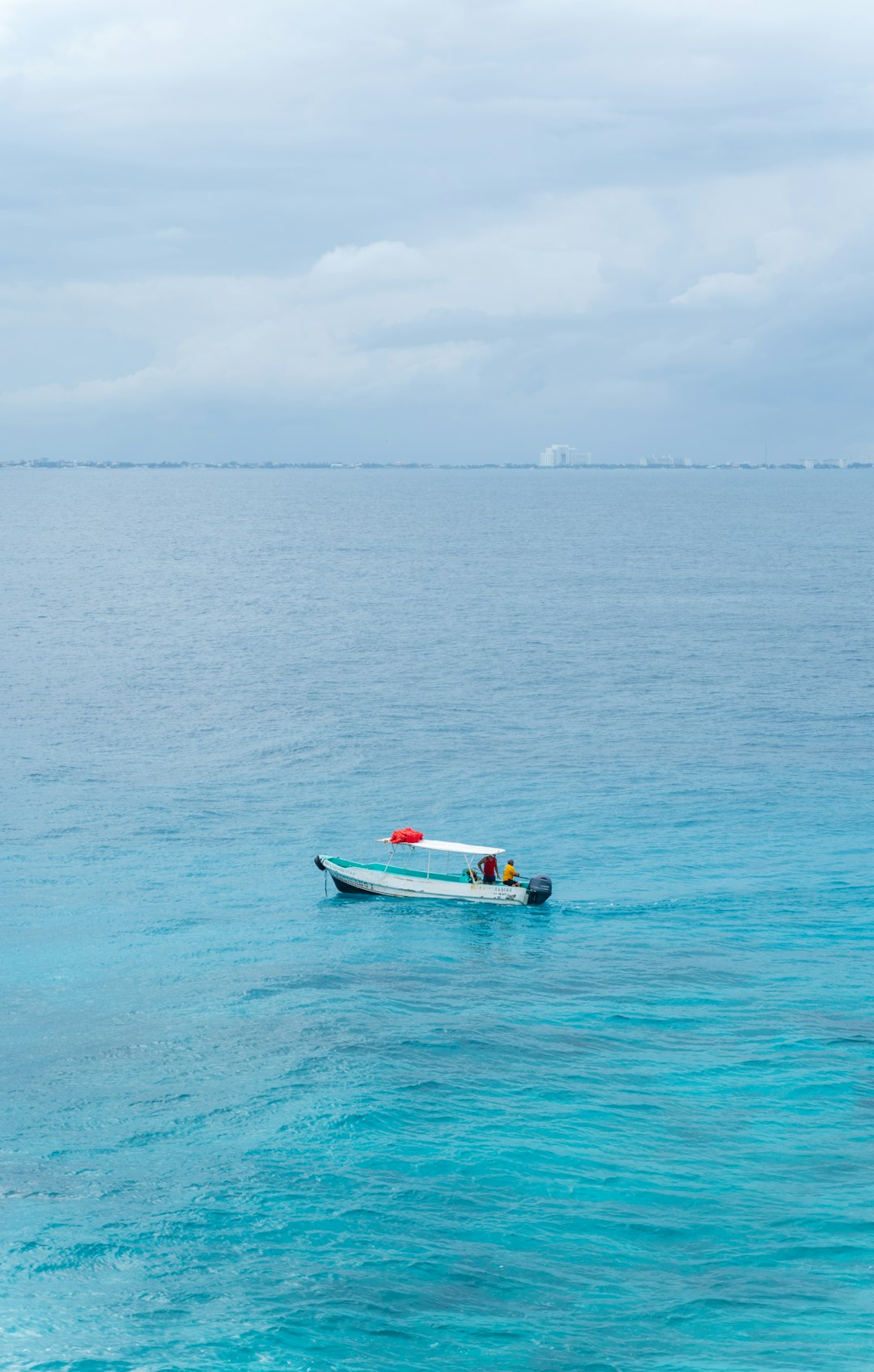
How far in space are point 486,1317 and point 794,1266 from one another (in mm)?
8907

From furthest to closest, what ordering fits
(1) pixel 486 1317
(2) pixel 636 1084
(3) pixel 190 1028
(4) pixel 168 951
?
(4) pixel 168 951, (3) pixel 190 1028, (2) pixel 636 1084, (1) pixel 486 1317

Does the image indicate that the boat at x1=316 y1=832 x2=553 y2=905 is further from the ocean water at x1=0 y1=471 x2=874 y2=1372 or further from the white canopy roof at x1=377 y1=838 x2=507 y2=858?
the ocean water at x1=0 y1=471 x2=874 y2=1372

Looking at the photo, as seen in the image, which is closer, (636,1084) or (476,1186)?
(476,1186)

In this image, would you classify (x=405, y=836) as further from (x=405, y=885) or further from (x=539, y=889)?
(x=539, y=889)

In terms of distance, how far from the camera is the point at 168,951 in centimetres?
5869

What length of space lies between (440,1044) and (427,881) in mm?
17984

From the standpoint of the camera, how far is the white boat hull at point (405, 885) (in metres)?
65.9

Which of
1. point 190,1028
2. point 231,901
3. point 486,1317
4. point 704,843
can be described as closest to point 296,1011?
point 190,1028

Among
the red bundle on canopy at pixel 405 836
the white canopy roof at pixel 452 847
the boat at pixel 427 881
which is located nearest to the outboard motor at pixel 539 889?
the boat at pixel 427 881

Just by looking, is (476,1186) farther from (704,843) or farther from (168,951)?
(704,843)

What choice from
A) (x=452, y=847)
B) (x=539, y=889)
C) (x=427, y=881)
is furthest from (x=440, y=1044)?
(x=427, y=881)

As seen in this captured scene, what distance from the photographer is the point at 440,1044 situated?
163 ft

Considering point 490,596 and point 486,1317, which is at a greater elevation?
Answer: point 490,596

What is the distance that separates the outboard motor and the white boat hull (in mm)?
1276
